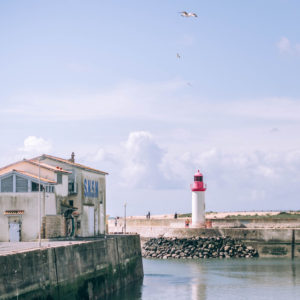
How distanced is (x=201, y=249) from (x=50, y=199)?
2470 centimetres

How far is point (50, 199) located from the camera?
3822 cm

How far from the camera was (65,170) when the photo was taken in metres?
42.8

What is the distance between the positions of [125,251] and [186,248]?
19.6 m

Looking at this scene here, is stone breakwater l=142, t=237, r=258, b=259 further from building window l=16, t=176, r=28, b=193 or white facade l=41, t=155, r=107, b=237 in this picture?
building window l=16, t=176, r=28, b=193

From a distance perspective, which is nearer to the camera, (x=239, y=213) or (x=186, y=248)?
(x=186, y=248)

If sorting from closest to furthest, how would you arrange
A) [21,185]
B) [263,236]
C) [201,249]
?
1. [21,185]
2. [201,249]
3. [263,236]

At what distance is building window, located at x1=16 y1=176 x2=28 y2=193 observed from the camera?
123 feet

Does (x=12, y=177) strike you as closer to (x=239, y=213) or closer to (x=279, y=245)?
(x=279, y=245)

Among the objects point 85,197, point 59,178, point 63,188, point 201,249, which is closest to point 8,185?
point 59,178

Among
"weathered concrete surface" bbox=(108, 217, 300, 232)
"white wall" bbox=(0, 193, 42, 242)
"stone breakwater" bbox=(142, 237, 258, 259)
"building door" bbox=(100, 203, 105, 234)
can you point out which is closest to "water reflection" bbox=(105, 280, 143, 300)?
"white wall" bbox=(0, 193, 42, 242)

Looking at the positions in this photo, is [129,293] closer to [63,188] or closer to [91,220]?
[63,188]

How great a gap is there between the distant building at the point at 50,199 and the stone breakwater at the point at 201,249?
14.7 meters

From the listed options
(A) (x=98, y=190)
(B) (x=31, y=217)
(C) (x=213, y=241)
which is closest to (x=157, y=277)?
(A) (x=98, y=190)

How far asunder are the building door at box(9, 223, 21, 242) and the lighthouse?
27.1 meters
